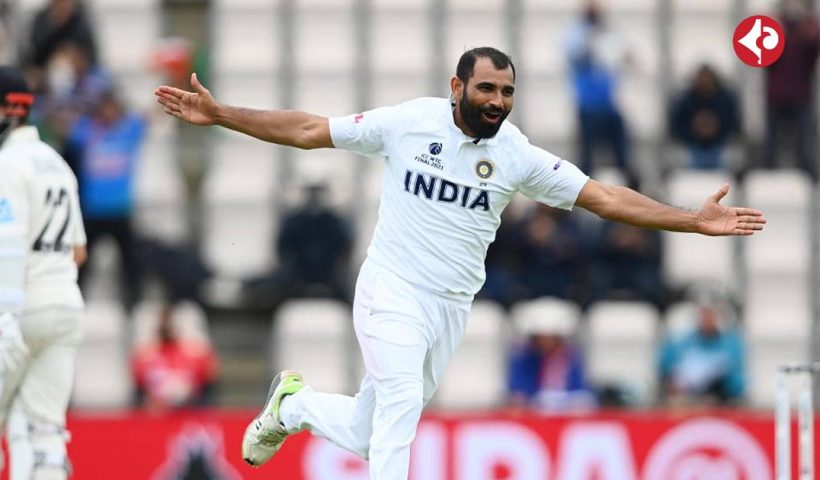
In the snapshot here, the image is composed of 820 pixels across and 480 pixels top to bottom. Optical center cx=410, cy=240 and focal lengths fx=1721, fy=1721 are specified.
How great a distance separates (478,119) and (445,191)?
36cm

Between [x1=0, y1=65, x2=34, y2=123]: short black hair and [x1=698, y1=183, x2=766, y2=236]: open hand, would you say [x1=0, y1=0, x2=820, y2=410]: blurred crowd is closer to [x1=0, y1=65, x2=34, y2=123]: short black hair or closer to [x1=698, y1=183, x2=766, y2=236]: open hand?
[x1=0, y1=65, x2=34, y2=123]: short black hair

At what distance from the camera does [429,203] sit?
7648 millimetres

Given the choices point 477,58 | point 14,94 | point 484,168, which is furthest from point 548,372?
point 477,58

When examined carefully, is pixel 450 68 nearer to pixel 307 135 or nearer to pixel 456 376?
pixel 456 376

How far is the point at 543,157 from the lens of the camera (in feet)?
25.2

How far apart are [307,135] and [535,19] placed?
26.5 feet

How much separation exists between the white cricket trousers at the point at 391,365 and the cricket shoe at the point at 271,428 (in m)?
0.28

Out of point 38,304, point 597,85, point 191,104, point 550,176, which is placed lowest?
point 38,304

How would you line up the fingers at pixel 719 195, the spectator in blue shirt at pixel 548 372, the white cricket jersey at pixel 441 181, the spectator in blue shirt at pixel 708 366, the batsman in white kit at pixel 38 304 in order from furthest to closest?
the spectator in blue shirt at pixel 708 366
the spectator in blue shirt at pixel 548 372
the batsman in white kit at pixel 38 304
the white cricket jersey at pixel 441 181
the fingers at pixel 719 195

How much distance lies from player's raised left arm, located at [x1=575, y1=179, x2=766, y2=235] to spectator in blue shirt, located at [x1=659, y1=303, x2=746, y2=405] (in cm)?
546

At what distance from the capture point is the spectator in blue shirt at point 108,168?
13.5 metres

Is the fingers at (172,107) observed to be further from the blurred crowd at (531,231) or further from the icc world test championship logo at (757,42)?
the blurred crowd at (531,231)

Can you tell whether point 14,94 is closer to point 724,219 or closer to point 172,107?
point 172,107

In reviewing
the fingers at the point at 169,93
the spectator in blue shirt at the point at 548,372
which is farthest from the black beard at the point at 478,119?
the spectator in blue shirt at the point at 548,372
